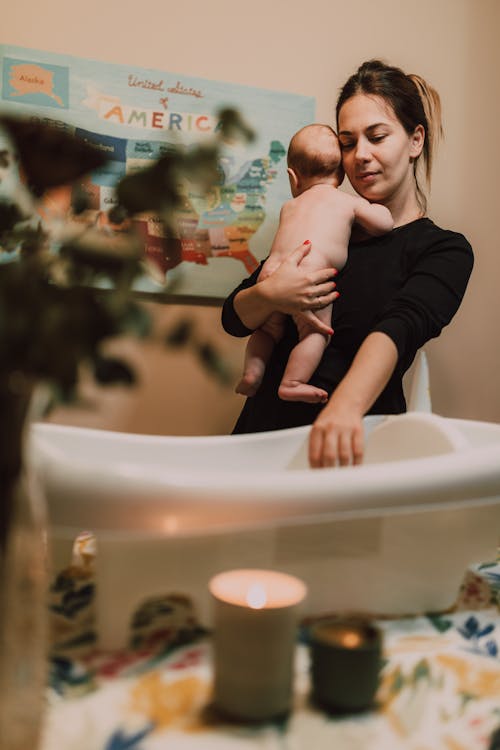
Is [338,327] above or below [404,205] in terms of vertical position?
below

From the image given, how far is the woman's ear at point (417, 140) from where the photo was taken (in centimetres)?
141

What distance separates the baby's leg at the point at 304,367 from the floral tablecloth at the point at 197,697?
0.61 metres

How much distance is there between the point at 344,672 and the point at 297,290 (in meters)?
0.80

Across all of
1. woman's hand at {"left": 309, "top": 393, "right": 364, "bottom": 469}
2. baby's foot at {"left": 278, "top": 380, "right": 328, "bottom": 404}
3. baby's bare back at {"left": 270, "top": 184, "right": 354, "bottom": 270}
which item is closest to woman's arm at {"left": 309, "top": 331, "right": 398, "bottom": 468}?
woman's hand at {"left": 309, "top": 393, "right": 364, "bottom": 469}

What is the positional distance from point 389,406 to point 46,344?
1.00m

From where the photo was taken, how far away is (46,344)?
14.3 inches

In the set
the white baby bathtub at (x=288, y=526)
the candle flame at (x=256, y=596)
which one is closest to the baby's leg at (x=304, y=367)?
the white baby bathtub at (x=288, y=526)

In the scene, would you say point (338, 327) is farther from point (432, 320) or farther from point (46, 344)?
point (46, 344)

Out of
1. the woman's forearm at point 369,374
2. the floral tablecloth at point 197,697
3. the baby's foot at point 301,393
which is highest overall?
the woman's forearm at point 369,374

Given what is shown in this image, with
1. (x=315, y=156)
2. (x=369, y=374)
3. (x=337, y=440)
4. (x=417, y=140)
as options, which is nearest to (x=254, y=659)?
(x=337, y=440)

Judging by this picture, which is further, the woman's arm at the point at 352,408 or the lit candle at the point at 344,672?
the woman's arm at the point at 352,408

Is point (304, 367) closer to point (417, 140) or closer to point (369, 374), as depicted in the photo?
point (369, 374)

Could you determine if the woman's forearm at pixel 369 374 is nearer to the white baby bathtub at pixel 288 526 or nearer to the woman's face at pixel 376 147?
the white baby bathtub at pixel 288 526

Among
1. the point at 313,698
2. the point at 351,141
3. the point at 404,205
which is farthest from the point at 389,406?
the point at 313,698
